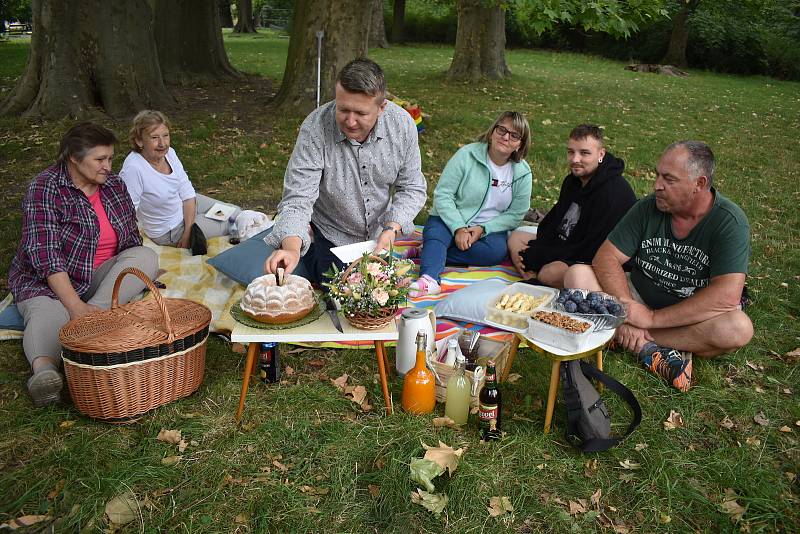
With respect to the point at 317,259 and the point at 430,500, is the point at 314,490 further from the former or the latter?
the point at 317,259

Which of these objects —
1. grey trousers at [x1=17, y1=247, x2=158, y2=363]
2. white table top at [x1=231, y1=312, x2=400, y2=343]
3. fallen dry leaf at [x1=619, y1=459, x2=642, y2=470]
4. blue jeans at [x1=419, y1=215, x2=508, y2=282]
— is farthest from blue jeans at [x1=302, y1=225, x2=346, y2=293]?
fallen dry leaf at [x1=619, y1=459, x2=642, y2=470]

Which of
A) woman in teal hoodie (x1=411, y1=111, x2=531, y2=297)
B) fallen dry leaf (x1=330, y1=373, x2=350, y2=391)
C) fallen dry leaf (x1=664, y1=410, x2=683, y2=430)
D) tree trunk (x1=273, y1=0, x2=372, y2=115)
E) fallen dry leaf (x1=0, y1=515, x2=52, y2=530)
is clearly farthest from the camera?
tree trunk (x1=273, y1=0, x2=372, y2=115)

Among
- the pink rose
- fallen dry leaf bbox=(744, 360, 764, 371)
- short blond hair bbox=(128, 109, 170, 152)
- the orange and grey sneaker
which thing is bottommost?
fallen dry leaf bbox=(744, 360, 764, 371)

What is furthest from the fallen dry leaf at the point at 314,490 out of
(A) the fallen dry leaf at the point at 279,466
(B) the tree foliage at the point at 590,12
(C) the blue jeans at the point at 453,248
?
(B) the tree foliage at the point at 590,12

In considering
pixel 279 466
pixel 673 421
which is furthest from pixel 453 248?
pixel 279 466

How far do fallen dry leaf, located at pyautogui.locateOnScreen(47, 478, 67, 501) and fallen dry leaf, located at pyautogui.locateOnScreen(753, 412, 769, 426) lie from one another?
3.57m

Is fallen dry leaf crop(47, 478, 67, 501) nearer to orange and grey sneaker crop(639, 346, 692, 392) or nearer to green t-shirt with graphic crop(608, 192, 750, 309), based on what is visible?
orange and grey sneaker crop(639, 346, 692, 392)

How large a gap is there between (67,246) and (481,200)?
312 cm

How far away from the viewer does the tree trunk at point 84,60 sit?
29.0ft

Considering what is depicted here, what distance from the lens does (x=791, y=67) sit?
2128 centimetres

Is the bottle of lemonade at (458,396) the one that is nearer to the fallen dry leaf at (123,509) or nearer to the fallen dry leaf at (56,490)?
the fallen dry leaf at (123,509)

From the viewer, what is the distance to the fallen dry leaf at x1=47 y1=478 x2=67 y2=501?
2.92 meters

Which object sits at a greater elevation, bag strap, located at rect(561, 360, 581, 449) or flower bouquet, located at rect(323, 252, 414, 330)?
flower bouquet, located at rect(323, 252, 414, 330)

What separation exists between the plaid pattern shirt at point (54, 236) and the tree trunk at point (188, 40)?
902 centimetres
